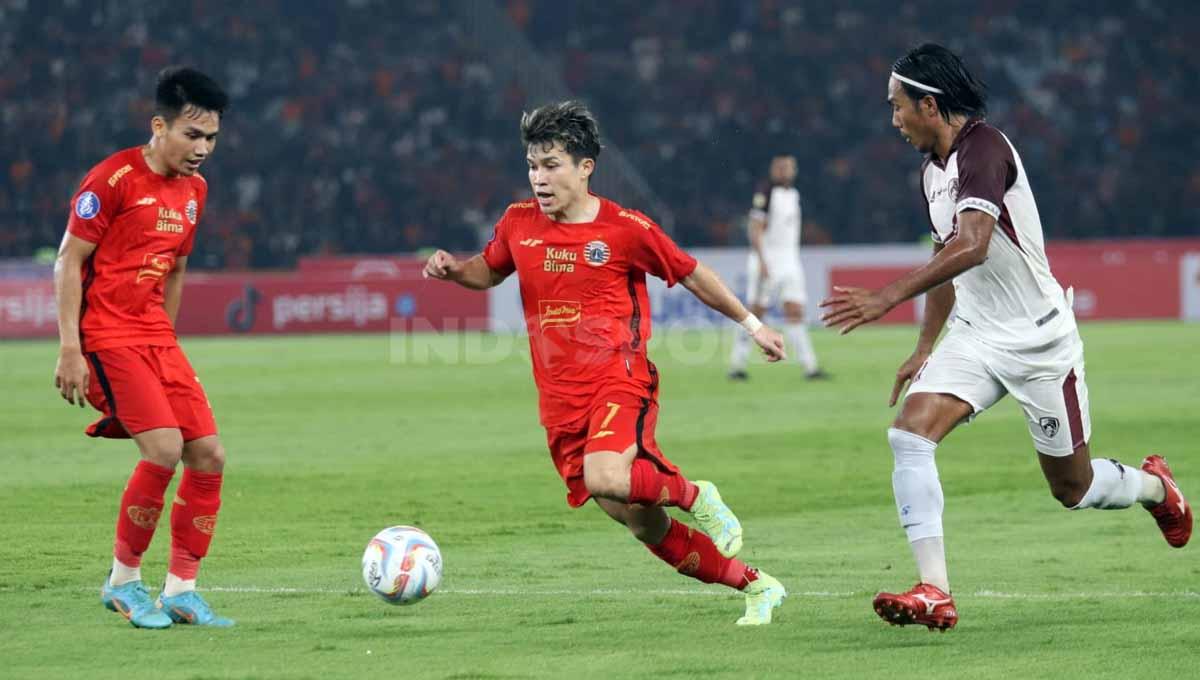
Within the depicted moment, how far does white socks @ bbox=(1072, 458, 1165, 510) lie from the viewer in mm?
6844

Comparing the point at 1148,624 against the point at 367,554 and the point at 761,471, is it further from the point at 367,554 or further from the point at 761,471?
the point at 761,471

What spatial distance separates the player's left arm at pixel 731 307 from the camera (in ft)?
21.3

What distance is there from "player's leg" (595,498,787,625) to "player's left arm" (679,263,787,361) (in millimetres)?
693

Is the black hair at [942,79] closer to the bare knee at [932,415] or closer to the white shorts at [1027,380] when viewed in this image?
the white shorts at [1027,380]

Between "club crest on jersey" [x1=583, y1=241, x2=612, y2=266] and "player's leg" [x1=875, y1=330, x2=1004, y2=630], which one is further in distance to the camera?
"club crest on jersey" [x1=583, y1=241, x2=612, y2=266]

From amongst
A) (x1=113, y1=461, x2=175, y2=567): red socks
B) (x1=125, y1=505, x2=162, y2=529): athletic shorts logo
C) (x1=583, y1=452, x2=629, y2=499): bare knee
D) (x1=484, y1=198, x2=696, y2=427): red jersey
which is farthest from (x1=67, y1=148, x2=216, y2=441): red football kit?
(x1=583, y1=452, x2=629, y2=499): bare knee

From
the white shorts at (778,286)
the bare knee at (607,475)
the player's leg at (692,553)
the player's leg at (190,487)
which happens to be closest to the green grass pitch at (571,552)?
the player's leg at (692,553)

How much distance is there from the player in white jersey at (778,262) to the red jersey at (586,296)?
1269cm

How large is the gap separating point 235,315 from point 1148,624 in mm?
24975

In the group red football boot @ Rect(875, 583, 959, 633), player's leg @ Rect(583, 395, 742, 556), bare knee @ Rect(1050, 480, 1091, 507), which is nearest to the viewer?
red football boot @ Rect(875, 583, 959, 633)

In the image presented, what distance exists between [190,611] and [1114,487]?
11.2ft

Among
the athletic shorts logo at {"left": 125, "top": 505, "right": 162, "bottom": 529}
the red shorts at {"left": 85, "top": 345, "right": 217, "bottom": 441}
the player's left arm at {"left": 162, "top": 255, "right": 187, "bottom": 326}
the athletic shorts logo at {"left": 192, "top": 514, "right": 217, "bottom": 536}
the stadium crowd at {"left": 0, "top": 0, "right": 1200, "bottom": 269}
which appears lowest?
the athletic shorts logo at {"left": 192, "top": 514, "right": 217, "bottom": 536}

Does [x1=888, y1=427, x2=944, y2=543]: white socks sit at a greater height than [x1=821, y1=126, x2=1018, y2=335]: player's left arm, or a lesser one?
lesser

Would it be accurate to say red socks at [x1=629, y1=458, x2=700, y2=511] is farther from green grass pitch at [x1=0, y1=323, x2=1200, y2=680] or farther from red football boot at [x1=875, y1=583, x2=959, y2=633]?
red football boot at [x1=875, y1=583, x2=959, y2=633]
